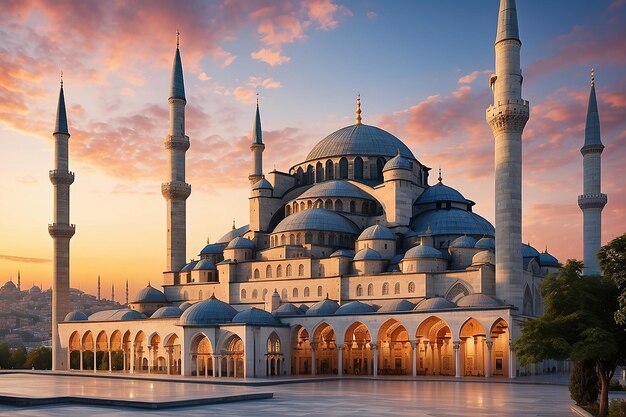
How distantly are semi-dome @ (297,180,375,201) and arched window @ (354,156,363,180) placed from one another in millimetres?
1714

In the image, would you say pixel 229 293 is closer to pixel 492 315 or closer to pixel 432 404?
pixel 492 315

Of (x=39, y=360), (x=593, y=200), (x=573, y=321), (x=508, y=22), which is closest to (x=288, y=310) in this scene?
(x=508, y=22)

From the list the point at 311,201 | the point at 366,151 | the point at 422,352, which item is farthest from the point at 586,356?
the point at 366,151

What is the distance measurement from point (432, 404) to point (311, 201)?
27.6 m

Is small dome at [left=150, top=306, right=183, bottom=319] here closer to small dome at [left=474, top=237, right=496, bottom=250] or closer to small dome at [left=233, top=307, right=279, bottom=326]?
small dome at [left=233, top=307, right=279, bottom=326]

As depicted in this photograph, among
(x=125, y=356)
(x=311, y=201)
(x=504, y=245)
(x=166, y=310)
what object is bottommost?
(x=125, y=356)

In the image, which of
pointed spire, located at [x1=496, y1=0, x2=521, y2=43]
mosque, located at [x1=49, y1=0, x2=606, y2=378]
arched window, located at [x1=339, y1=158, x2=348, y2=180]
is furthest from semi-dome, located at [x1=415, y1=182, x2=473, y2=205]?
pointed spire, located at [x1=496, y1=0, x2=521, y2=43]

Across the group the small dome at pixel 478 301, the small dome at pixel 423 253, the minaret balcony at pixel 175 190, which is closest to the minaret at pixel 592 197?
the small dome at pixel 423 253

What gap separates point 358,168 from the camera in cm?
5197

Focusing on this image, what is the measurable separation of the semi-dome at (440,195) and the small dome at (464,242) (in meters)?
6.76

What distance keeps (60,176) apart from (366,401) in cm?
3375

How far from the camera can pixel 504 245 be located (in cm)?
3550

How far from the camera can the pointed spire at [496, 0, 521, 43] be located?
36.5 metres

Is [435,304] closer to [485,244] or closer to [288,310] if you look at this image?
[485,244]
